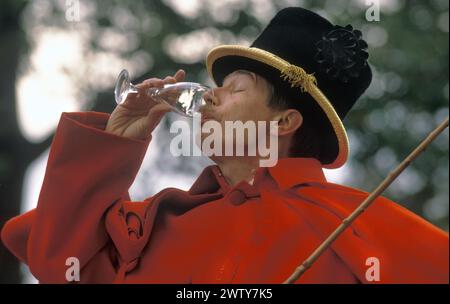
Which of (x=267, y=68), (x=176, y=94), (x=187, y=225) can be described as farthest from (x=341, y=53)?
(x=187, y=225)

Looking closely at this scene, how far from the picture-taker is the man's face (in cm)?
264

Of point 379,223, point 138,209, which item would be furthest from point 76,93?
point 379,223

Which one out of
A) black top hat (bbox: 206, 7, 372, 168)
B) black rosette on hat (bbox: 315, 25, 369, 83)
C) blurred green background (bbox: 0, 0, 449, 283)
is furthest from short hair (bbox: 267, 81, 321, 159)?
blurred green background (bbox: 0, 0, 449, 283)

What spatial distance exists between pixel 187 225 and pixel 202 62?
3.15 m

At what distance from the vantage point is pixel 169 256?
2543 mm

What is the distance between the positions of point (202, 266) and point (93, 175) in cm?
37

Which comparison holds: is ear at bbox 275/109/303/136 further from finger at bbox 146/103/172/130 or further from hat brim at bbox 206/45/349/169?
finger at bbox 146/103/172/130

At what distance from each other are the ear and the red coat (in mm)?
112

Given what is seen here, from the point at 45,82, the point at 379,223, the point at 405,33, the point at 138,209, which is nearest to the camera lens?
the point at 379,223

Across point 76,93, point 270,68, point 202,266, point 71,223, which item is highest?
point 76,93

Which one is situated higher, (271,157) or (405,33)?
(405,33)

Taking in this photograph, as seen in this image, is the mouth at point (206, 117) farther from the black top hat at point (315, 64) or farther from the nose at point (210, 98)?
the black top hat at point (315, 64)

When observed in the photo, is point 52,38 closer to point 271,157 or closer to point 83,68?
point 83,68

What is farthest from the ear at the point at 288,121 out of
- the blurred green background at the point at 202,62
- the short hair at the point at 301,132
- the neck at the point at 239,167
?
the blurred green background at the point at 202,62
